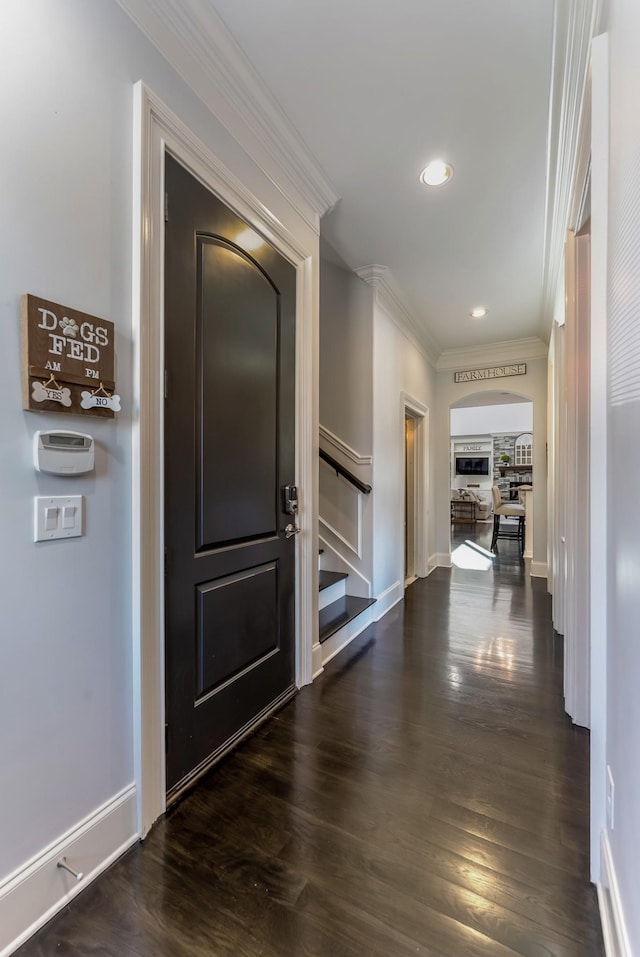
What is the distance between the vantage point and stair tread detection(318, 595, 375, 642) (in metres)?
2.75

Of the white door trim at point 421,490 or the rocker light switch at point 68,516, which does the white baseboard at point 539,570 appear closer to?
the white door trim at point 421,490

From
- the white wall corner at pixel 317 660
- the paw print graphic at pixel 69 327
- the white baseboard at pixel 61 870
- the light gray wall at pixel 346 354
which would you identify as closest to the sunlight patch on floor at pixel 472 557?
the light gray wall at pixel 346 354

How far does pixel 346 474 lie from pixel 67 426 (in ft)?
7.98

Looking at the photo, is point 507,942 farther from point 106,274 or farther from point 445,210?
point 445,210

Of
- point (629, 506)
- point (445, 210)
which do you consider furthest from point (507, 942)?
point (445, 210)

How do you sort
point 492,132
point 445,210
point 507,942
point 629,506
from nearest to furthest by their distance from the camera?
point 629,506
point 507,942
point 492,132
point 445,210

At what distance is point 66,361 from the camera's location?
1.13m

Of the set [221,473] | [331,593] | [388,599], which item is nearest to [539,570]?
[388,599]

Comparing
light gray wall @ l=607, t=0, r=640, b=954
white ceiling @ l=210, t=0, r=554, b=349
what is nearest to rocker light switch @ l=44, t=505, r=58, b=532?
light gray wall @ l=607, t=0, r=640, b=954

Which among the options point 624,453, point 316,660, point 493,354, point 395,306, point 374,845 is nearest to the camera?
point 624,453

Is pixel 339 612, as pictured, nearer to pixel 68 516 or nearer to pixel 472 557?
pixel 68 516

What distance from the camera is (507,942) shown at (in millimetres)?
1040

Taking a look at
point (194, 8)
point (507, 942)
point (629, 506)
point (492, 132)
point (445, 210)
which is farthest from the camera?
point (445, 210)

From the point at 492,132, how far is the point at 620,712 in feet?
8.35
